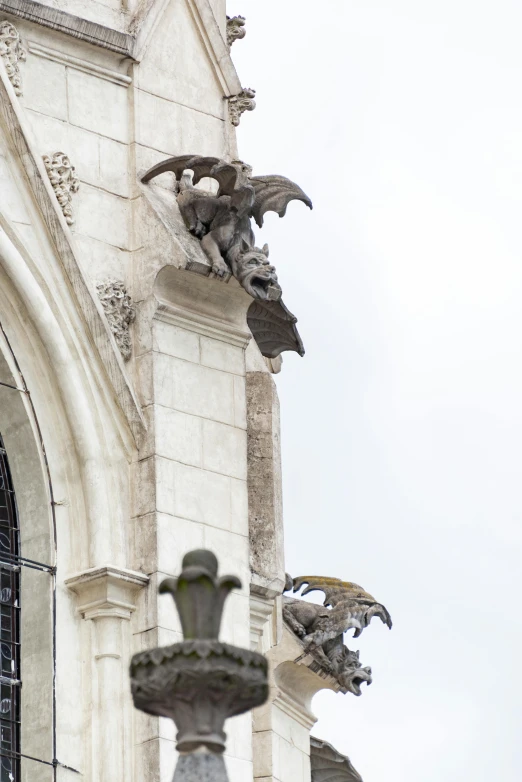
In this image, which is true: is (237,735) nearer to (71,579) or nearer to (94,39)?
(71,579)

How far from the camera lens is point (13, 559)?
53.6 ft

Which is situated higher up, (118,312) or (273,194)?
(273,194)

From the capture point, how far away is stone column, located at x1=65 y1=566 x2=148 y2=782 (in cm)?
1591

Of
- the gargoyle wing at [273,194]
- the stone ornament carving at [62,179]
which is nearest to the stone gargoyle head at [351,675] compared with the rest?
the gargoyle wing at [273,194]

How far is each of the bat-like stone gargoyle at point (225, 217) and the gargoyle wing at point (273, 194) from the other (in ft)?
0.14

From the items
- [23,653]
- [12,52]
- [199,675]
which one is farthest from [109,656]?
[199,675]

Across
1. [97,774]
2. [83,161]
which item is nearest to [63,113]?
[83,161]

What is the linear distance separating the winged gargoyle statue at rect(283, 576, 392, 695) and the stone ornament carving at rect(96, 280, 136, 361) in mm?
3127

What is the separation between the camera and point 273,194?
17.7 m

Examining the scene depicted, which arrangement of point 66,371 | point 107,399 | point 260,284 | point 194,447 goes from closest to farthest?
point 66,371
point 107,399
point 194,447
point 260,284

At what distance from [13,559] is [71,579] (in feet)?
1.17

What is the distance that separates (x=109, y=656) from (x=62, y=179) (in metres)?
2.87

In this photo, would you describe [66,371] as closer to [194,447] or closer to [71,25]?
[194,447]

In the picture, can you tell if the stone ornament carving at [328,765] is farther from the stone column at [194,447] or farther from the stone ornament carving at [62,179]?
the stone ornament carving at [62,179]
